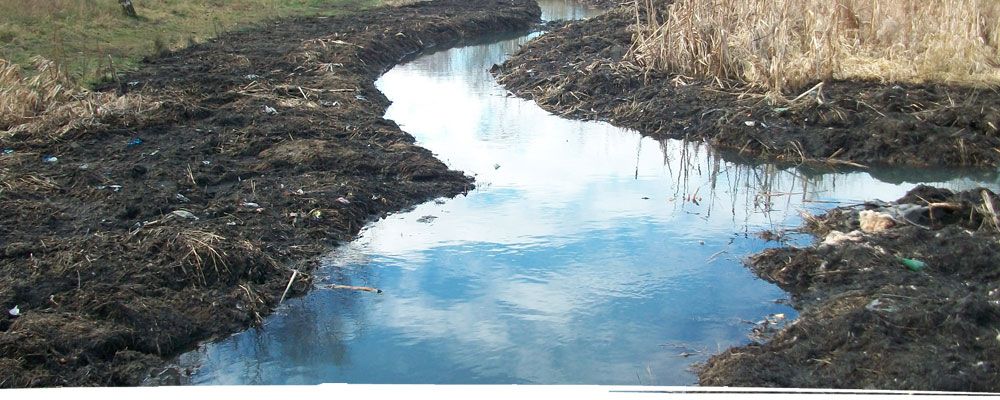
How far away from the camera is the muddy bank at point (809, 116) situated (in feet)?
28.4

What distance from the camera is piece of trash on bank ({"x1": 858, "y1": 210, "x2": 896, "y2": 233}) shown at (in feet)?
20.4

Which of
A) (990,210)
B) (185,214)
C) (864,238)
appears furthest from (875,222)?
(185,214)

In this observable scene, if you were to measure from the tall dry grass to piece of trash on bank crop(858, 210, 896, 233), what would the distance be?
392 centimetres

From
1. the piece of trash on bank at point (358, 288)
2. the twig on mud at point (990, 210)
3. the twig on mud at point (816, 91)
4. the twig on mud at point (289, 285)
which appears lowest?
the piece of trash on bank at point (358, 288)

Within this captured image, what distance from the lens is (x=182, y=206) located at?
6773 millimetres

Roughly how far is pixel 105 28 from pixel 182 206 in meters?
9.27

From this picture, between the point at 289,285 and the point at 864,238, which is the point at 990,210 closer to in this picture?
the point at 864,238

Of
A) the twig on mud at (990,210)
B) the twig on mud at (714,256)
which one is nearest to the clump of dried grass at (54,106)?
the twig on mud at (714,256)

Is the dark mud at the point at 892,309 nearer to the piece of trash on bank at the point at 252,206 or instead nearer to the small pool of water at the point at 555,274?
the small pool of water at the point at 555,274

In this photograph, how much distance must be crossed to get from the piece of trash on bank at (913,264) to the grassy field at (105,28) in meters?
8.73

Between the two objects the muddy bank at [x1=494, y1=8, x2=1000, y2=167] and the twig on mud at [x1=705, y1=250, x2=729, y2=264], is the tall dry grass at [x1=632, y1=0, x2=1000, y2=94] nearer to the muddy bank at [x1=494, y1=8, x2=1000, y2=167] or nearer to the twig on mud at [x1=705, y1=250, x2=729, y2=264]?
the muddy bank at [x1=494, y1=8, x2=1000, y2=167]

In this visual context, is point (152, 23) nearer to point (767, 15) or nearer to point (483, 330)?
point (767, 15)

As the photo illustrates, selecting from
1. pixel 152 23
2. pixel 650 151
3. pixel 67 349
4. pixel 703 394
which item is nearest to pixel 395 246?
pixel 67 349

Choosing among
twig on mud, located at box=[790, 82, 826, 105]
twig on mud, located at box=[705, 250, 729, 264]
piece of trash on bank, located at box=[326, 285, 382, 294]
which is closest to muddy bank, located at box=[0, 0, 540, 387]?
piece of trash on bank, located at box=[326, 285, 382, 294]
